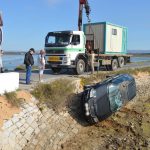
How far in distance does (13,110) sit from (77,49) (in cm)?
1125

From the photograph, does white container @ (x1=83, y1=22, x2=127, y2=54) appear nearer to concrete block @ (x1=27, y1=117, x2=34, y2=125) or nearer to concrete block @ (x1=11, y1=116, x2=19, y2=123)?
concrete block @ (x1=27, y1=117, x2=34, y2=125)

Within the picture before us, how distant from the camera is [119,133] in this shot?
16109 mm

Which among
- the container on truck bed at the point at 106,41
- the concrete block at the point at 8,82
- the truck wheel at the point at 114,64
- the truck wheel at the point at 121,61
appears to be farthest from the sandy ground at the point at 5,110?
the truck wheel at the point at 121,61

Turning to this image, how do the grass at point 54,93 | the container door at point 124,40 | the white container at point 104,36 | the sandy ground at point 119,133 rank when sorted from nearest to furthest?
the sandy ground at point 119,133, the grass at point 54,93, the white container at point 104,36, the container door at point 124,40

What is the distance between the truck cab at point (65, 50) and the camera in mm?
23422

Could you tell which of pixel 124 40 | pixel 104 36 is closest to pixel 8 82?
pixel 104 36

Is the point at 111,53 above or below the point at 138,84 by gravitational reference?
above

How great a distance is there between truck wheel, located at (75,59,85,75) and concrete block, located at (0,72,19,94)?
28.9ft

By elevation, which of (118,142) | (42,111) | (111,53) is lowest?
(118,142)

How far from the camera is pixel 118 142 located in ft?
48.9

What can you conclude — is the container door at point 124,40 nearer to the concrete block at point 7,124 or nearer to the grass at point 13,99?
the grass at point 13,99

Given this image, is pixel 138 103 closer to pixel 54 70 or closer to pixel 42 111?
pixel 54 70

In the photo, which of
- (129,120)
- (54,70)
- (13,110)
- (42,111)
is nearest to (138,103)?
(129,120)

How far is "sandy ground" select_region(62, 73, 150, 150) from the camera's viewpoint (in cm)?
1459
